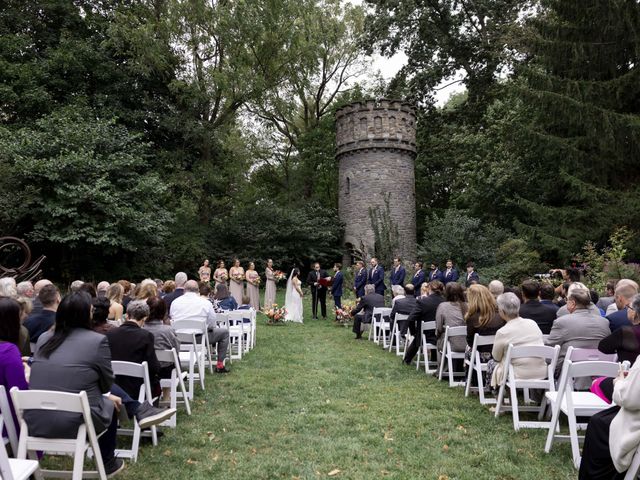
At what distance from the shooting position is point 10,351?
11.2ft

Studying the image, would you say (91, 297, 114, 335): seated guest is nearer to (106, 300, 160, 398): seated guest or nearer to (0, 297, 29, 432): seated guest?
(106, 300, 160, 398): seated guest

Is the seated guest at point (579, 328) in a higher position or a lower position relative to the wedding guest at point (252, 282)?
lower

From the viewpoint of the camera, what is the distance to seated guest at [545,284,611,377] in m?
5.03

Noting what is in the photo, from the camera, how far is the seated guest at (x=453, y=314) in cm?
703

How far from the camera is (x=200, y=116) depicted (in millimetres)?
25891

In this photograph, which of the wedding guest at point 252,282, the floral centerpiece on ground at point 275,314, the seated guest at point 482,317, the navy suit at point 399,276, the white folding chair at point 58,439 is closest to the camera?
the white folding chair at point 58,439

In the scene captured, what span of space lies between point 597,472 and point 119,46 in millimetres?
24092

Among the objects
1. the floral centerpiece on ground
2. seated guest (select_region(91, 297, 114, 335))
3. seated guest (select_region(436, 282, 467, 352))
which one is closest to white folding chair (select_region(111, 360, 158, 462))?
seated guest (select_region(91, 297, 114, 335))

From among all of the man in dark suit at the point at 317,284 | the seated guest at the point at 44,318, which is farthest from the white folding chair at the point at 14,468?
the man in dark suit at the point at 317,284

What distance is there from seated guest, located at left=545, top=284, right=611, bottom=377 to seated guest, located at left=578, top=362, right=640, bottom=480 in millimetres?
1786

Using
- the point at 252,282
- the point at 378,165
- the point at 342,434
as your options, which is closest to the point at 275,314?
the point at 252,282

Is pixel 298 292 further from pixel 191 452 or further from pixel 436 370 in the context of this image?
pixel 191 452

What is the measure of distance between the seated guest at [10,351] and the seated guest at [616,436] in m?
3.80

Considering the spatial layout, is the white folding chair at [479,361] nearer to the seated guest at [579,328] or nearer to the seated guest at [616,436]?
the seated guest at [579,328]
